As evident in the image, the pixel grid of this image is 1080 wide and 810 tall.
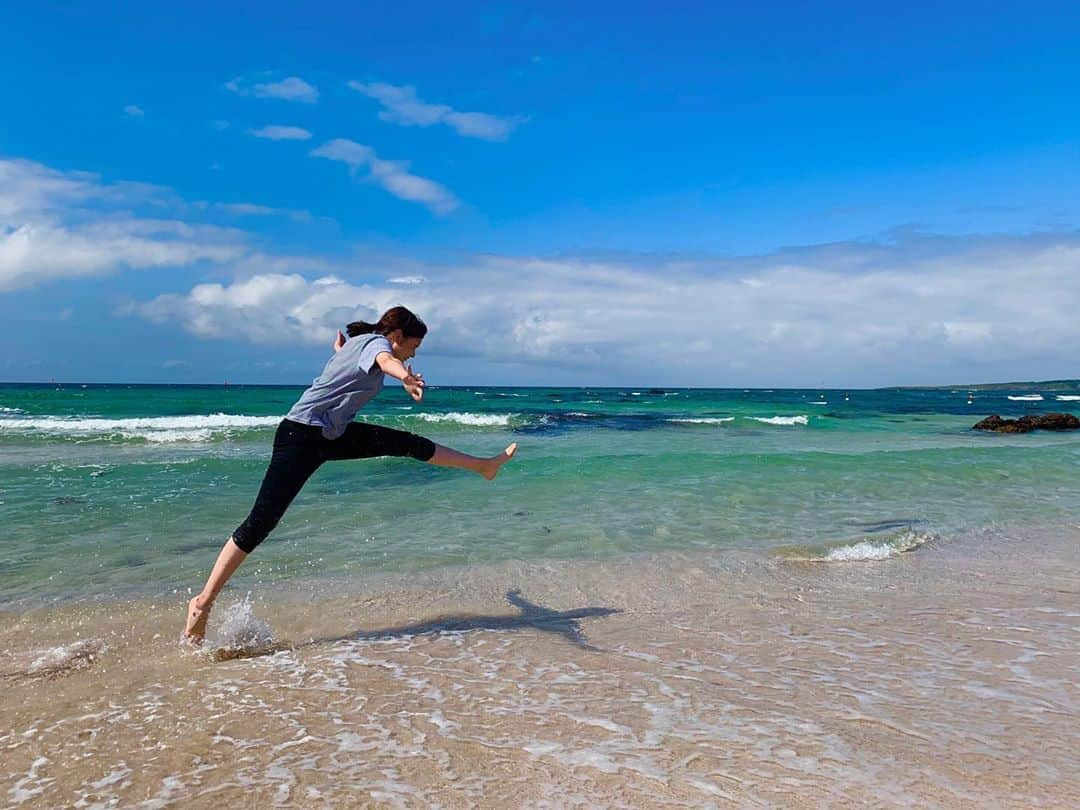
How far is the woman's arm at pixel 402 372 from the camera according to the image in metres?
4.13

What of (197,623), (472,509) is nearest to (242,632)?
(197,623)

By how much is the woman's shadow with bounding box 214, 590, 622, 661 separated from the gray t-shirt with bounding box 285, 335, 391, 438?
52.3 inches

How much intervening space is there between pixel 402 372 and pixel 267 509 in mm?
1306

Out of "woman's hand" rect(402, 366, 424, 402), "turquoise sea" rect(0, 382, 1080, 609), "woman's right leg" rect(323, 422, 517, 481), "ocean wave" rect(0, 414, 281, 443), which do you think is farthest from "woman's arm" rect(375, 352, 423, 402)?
"ocean wave" rect(0, 414, 281, 443)

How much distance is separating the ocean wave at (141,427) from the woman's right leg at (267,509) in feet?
64.8

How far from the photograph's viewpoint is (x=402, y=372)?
4199 millimetres

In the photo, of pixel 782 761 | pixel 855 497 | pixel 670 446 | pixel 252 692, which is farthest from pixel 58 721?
pixel 670 446

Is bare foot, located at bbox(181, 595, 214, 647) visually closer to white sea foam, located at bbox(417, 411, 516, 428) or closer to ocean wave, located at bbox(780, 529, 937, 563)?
ocean wave, located at bbox(780, 529, 937, 563)

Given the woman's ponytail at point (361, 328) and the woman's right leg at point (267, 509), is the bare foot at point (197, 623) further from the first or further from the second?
the woman's ponytail at point (361, 328)

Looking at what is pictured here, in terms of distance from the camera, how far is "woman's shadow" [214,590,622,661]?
4.56 m

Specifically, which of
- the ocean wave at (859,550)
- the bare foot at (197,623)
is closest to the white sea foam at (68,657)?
the bare foot at (197,623)

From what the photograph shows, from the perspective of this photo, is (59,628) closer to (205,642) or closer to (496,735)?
(205,642)

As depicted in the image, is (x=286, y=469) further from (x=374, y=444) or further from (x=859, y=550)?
(x=859, y=550)

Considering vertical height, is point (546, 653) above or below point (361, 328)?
below
